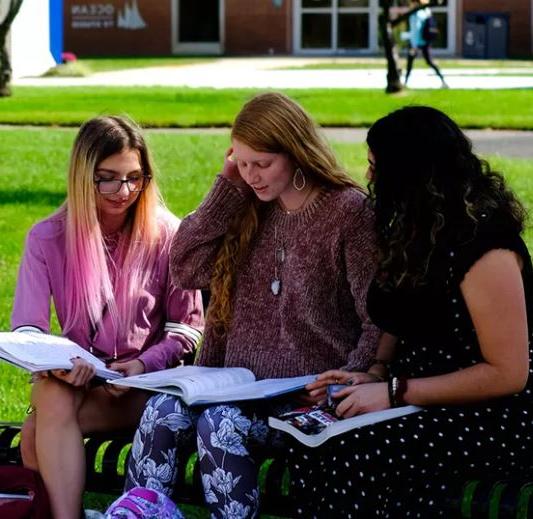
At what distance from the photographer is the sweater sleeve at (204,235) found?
4.05 meters

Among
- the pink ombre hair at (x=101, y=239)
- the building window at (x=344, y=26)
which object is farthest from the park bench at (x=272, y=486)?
the building window at (x=344, y=26)

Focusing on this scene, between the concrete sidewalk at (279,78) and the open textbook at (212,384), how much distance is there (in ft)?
60.8

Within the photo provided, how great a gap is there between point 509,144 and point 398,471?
1008 cm

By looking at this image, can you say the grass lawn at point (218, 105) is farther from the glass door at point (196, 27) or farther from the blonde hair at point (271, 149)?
the glass door at point (196, 27)

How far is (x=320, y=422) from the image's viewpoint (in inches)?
139

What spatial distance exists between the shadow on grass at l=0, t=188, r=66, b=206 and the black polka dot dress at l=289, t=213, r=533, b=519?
21.9ft

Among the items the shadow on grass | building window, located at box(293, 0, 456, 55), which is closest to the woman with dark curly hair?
the shadow on grass

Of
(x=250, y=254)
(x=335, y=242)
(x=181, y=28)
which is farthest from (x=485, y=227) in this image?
(x=181, y=28)

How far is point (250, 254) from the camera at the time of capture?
4.09m

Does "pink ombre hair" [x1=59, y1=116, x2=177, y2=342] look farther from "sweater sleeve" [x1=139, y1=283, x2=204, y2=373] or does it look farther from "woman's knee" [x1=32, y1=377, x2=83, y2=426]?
"woman's knee" [x1=32, y1=377, x2=83, y2=426]

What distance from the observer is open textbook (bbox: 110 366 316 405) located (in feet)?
12.2

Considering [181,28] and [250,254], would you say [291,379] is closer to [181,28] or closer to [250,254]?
[250,254]

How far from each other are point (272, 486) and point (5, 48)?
16.2 m

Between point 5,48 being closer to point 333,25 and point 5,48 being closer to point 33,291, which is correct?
point 33,291
